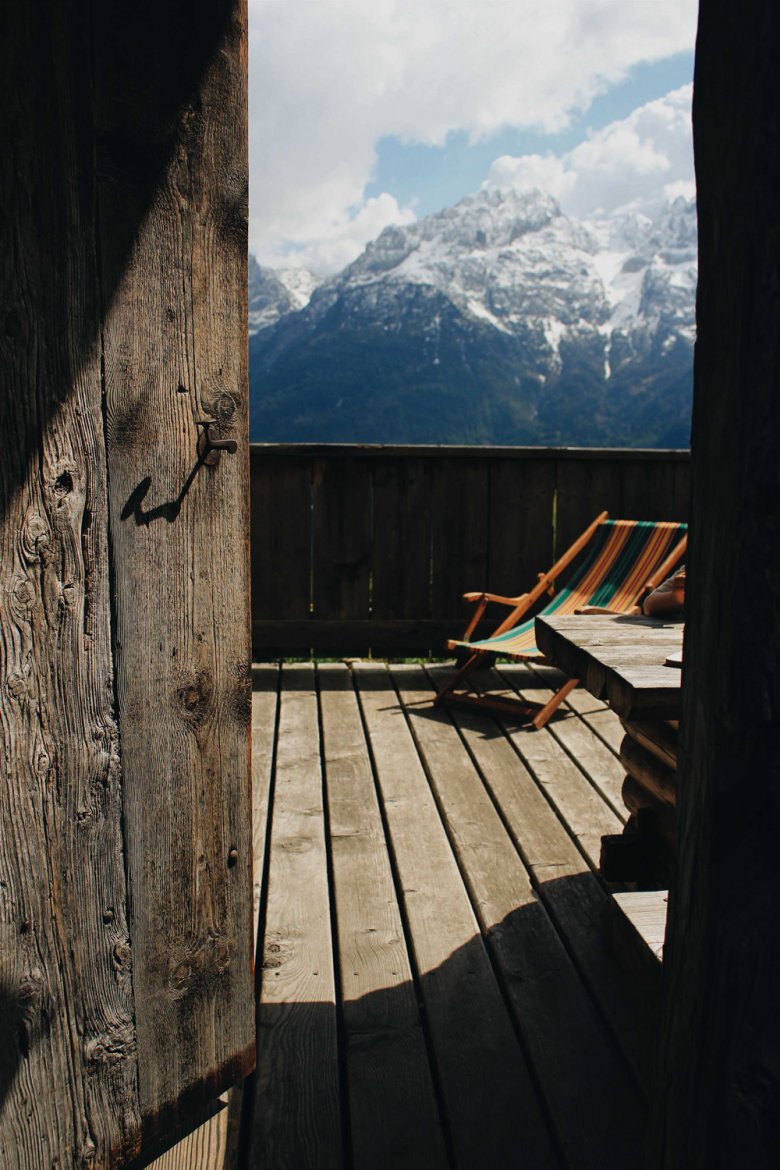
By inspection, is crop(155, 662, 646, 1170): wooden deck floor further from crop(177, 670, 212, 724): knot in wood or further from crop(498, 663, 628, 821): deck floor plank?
crop(177, 670, 212, 724): knot in wood

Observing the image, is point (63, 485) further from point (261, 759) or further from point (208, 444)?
point (261, 759)

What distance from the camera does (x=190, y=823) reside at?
1561 millimetres

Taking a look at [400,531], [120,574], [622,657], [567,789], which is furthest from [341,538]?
[120,574]

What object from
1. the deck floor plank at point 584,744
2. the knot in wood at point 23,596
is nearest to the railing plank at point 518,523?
the deck floor plank at point 584,744

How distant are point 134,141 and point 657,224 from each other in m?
182

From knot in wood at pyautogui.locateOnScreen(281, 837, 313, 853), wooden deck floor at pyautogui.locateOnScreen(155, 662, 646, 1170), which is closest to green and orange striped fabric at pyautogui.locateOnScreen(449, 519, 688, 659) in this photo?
wooden deck floor at pyautogui.locateOnScreen(155, 662, 646, 1170)

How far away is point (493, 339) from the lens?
128250mm

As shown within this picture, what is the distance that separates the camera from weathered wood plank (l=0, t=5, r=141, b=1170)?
129 cm

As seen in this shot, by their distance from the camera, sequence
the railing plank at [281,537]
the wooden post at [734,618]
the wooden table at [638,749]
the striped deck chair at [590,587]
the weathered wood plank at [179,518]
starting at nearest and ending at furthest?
1. the wooden post at [734,618]
2. the weathered wood plank at [179,518]
3. the wooden table at [638,749]
4. the striped deck chair at [590,587]
5. the railing plank at [281,537]

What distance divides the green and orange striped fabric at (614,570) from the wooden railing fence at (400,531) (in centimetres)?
50

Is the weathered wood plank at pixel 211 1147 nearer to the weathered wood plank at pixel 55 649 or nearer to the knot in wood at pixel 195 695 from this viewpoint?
the weathered wood plank at pixel 55 649

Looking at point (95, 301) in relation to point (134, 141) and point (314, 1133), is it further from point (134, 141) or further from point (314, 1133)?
point (314, 1133)

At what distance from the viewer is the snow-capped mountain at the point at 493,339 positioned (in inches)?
4444

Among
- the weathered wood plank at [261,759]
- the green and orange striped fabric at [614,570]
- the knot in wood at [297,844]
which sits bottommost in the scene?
the knot in wood at [297,844]
